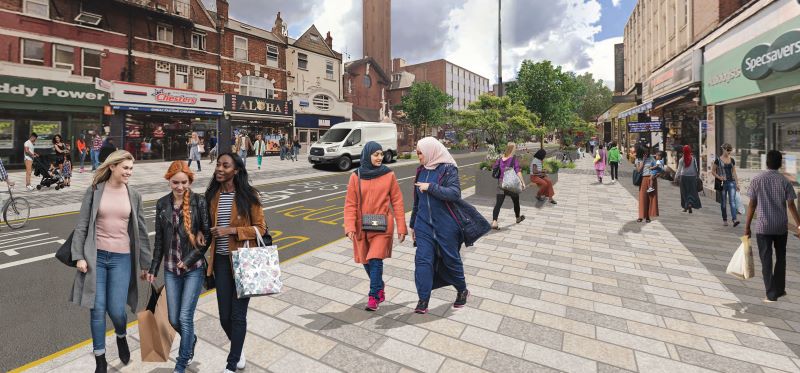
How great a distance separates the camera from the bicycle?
24.4 ft

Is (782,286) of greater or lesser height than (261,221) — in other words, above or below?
below

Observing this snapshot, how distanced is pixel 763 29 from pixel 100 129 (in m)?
26.9

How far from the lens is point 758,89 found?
357 inches

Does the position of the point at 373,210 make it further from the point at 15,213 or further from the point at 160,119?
the point at 160,119

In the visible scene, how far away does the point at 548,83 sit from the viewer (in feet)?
102

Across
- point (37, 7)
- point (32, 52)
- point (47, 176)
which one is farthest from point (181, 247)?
point (37, 7)

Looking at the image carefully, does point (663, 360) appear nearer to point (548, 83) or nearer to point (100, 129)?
point (100, 129)

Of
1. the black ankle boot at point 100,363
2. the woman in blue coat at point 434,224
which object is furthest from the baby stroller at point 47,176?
the woman in blue coat at point 434,224

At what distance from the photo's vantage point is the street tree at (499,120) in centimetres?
1622

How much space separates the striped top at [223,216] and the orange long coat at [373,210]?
124 centimetres

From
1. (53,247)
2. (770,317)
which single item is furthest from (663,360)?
(53,247)

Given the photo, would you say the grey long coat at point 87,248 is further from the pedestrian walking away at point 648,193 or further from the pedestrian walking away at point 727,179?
the pedestrian walking away at point 727,179

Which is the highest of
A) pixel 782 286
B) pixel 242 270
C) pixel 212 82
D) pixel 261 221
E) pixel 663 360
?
pixel 212 82

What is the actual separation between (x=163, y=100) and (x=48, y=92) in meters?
5.39
